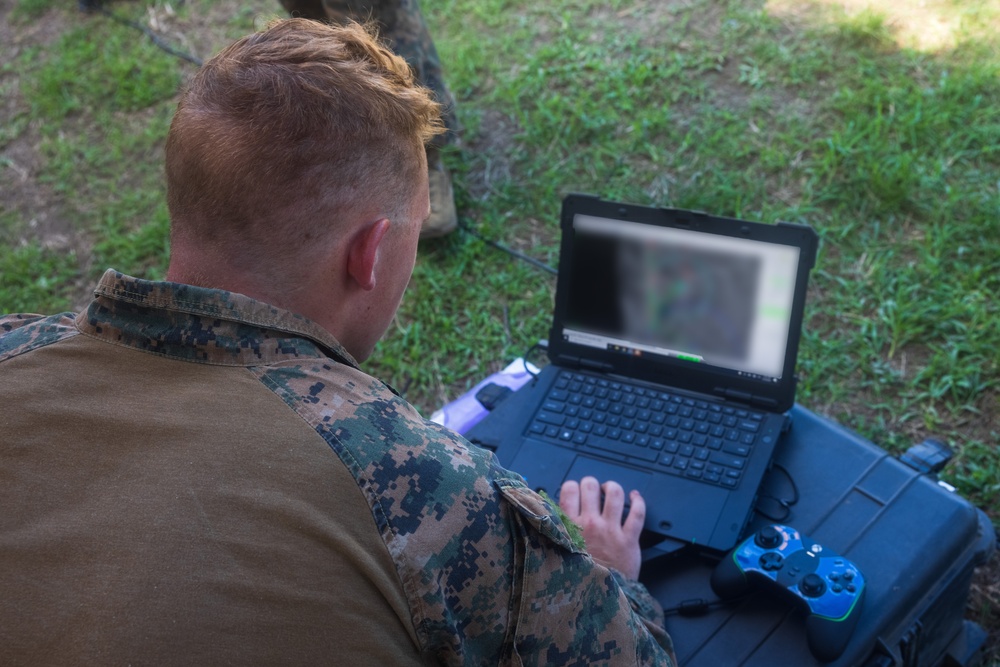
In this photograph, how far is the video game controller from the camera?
1399 millimetres

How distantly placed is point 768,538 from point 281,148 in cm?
99

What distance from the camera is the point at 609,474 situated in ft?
5.82

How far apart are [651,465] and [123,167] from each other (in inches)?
120

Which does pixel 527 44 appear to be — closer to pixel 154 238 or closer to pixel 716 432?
pixel 154 238

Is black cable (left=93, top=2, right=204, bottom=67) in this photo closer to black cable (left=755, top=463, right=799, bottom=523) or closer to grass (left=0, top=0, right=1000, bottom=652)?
grass (left=0, top=0, right=1000, bottom=652)

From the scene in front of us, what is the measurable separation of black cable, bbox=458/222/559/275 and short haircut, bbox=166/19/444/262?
1.73 metres

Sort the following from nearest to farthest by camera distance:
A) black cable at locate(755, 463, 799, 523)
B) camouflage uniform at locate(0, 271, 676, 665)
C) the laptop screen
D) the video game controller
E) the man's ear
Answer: camouflage uniform at locate(0, 271, 676, 665) → the man's ear → the video game controller → black cable at locate(755, 463, 799, 523) → the laptop screen

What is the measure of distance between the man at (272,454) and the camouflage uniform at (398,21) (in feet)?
5.78

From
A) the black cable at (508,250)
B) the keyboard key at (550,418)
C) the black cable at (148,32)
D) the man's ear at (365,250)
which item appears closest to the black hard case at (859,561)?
the keyboard key at (550,418)

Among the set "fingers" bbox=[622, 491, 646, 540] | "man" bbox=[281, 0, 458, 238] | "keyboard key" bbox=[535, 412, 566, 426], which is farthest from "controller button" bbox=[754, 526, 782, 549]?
"man" bbox=[281, 0, 458, 238]

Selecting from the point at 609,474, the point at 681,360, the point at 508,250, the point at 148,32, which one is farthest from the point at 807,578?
the point at 148,32

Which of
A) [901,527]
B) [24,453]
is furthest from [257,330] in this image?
[901,527]

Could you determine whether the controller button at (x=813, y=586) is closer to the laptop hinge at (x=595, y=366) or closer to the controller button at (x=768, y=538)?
the controller button at (x=768, y=538)

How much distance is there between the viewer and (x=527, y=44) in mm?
3818
